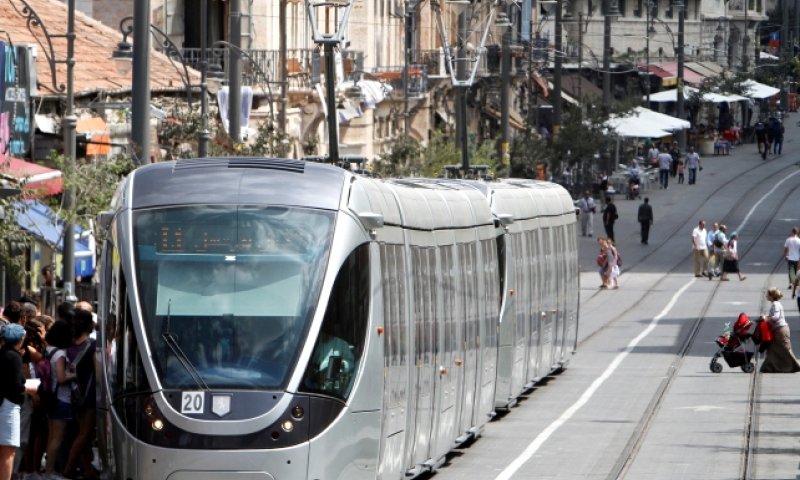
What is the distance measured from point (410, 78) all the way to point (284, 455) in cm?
5214

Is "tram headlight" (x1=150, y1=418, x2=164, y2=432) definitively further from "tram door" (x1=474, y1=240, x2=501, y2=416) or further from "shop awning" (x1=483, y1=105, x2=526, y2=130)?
"shop awning" (x1=483, y1=105, x2=526, y2=130)

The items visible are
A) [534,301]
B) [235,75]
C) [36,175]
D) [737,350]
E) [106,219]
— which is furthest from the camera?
[737,350]

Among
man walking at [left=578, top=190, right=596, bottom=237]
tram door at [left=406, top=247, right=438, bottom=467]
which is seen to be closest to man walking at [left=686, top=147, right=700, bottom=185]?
man walking at [left=578, top=190, right=596, bottom=237]

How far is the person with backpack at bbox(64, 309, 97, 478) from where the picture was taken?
16734 mm

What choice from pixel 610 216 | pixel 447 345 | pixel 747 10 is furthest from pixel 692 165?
pixel 747 10

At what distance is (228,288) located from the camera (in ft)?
46.3

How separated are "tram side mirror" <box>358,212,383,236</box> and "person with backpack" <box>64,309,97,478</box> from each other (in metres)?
3.08

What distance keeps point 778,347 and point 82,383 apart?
698 inches

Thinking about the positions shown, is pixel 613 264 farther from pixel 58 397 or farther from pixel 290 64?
pixel 58 397

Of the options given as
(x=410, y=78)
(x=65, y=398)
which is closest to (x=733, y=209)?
(x=410, y=78)

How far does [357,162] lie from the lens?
18.7 metres

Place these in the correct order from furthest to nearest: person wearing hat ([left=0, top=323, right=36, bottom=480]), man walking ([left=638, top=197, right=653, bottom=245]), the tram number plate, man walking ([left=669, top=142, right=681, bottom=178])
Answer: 1. man walking ([left=669, top=142, right=681, bottom=178])
2. man walking ([left=638, top=197, right=653, bottom=245])
3. person wearing hat ([left=0, top=323, right=36, bottom=480])
4. the tram number plate

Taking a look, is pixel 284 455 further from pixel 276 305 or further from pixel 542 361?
pixel 542 361

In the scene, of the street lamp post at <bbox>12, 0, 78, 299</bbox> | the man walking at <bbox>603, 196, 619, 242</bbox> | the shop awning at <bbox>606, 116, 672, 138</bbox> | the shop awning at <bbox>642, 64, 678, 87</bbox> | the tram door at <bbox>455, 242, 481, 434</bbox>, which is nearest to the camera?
the tram door at <bbox>455, 242, 481, 434</bbox>
